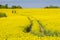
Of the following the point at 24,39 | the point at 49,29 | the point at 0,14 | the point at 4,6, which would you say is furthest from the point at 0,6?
the point at 24,39

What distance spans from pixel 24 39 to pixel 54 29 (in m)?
13.8

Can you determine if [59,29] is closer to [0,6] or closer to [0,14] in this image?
[0,14]

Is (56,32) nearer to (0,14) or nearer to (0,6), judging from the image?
(0,14)

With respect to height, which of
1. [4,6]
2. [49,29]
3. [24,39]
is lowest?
[4,6]

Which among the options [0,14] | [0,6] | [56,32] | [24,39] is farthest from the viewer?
[0,6]

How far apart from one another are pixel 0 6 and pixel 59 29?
91.4 m

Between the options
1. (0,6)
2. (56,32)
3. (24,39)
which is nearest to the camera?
(24,39)

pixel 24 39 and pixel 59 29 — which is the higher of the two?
pixel 24 39

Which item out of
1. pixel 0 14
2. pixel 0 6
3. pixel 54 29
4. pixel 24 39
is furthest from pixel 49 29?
pixel 0 6

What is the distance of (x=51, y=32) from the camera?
24391 mm

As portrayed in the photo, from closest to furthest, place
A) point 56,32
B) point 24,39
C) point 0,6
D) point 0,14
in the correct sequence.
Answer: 1. point 24,39
2. point 56,32
3. point 0,14
4. point 0,6

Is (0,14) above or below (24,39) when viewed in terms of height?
below

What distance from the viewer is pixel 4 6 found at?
118438 millimetres

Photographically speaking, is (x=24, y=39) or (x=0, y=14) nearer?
(x=24, y=39)
